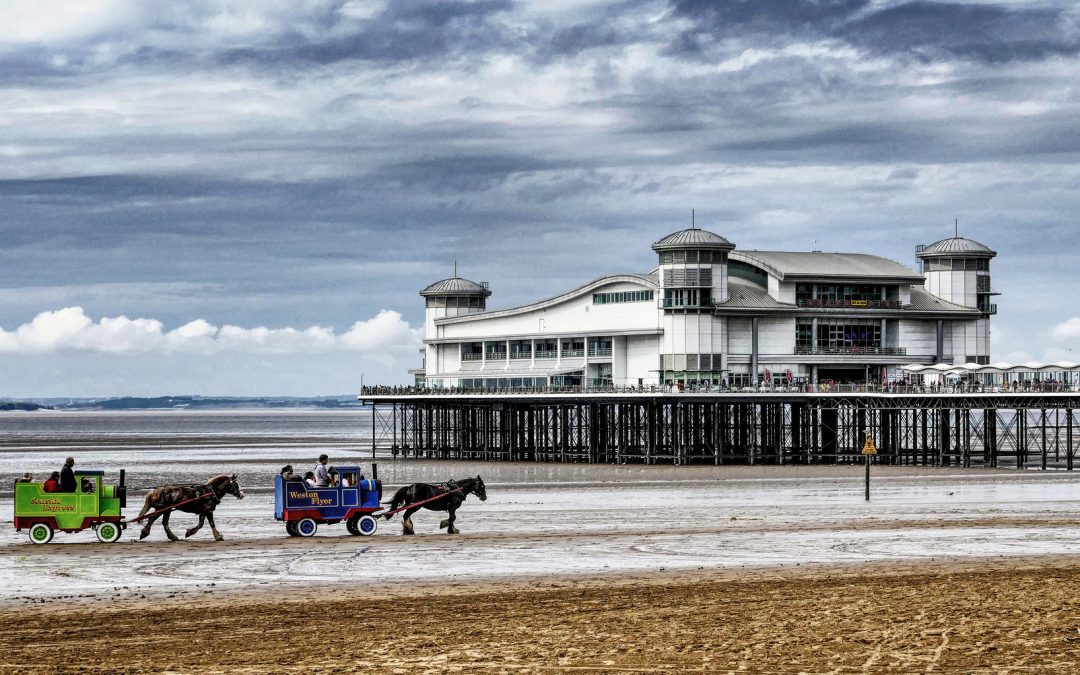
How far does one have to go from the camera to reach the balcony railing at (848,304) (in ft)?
276

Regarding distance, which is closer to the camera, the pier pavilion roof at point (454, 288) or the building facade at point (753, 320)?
the building facade at point (753, 320)

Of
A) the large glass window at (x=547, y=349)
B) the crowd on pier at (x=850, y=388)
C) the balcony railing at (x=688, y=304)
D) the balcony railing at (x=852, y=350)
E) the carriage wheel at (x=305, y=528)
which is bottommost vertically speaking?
the carriage wheel at (x=305, y=528)

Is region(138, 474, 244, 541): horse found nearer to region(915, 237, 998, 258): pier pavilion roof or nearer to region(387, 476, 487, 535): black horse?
region(387, 476, 487, 535): black horse

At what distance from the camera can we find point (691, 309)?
269 feet

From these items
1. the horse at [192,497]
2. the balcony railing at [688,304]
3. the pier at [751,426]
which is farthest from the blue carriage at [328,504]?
the balcony railing at [688,304]

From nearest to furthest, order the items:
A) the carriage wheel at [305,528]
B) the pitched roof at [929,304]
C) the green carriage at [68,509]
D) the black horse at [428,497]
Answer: the green carriage at [68,509], the carriage wheel at [305,528], the black horse at [428,497], the pitched roof at [929,304]

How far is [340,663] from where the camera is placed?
19.3 m

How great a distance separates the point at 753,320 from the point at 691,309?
3.86 m

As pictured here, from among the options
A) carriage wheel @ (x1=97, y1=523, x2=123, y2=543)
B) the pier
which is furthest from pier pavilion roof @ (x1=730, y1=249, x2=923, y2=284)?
carriage wheel @ (x1=97, y1=523, x2=123, y2=543)

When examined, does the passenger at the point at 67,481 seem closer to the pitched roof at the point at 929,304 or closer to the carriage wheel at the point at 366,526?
the carriage wheel at the point at 366,526

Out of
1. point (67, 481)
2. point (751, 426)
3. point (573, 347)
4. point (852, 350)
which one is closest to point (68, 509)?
point (67, 481)

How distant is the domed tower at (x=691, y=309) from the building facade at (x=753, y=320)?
0.17 ft

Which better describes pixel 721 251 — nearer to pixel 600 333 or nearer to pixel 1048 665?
pixel 600 333

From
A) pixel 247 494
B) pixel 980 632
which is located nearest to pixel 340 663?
pixel 980 632
